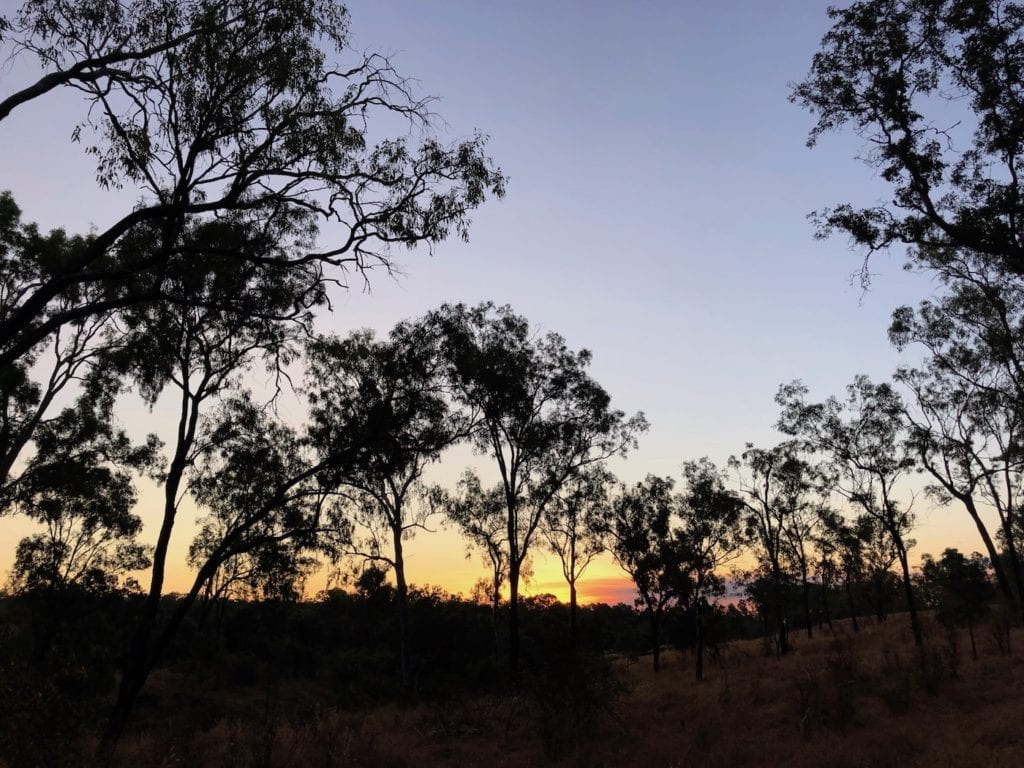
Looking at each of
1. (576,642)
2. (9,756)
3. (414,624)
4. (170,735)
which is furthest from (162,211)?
(414,624)

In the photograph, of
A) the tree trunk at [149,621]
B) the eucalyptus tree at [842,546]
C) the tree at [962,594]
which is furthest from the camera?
the eucalyptus tree at [842,546]

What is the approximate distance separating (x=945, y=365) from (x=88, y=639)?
43.1 meters

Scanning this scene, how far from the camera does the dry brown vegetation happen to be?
14.7 metres

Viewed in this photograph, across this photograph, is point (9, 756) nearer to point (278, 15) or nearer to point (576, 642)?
point (278, 15)

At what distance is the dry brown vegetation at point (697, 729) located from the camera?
1466 centimetres

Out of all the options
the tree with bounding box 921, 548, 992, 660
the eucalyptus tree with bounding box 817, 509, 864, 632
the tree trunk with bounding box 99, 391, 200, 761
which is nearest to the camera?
the tree trunk with bounding box 99, 391, 200, 761

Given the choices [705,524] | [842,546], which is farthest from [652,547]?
[842,546]

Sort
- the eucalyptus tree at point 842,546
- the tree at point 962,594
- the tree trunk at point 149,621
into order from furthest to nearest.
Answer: the eucalyptus tree at point 842,546, the tree at point 962,594, the tree trunk at point 149,621

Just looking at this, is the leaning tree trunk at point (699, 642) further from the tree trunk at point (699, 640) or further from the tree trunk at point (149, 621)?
the tree trunk at point (149, 621)

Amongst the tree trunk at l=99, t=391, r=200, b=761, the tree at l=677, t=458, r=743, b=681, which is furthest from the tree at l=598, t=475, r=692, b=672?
the tree trunk at l=99, t=391, r=200, b=761

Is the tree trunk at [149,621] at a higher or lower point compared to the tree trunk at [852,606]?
higher

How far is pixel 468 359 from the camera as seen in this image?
28.4 metres

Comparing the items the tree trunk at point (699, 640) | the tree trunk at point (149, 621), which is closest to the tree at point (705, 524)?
the tree trunk at point (699, 640)

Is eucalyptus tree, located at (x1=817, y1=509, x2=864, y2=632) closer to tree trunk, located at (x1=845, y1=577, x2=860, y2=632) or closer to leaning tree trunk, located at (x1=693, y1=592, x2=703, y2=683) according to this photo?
tree trunk, located at (x1=845, y1=577, x2=860, y2=632)
